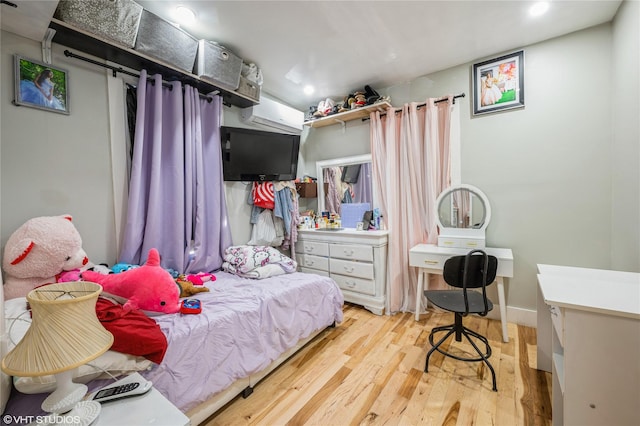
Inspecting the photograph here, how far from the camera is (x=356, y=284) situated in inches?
109

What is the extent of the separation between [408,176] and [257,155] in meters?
1.65

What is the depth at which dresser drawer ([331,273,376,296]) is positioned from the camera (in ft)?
8.82

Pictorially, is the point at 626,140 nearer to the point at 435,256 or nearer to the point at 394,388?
the point at 435,256

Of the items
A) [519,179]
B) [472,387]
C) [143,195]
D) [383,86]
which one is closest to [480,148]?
[519,179]

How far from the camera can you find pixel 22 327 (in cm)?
101

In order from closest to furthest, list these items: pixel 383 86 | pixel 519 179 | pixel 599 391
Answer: pixel 599 391
pixel 519 179
pixel 383 86

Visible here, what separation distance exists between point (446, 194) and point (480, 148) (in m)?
0.55

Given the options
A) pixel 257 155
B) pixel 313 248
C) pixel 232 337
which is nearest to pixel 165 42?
pixel 257 155

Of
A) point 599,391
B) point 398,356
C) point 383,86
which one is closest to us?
point 599,391

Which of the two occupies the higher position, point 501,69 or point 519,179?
point 501,69

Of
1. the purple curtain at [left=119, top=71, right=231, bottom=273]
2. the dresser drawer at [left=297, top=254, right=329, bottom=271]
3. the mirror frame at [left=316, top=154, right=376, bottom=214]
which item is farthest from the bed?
the mirror frame at [left=316, top=154, right=376, bottom=214]

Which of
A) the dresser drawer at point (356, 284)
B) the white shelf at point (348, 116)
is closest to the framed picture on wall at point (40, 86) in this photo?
the white shelf at point (348, 116)

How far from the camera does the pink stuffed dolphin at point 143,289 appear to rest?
1.38 meters

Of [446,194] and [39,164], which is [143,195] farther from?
[446,194]
